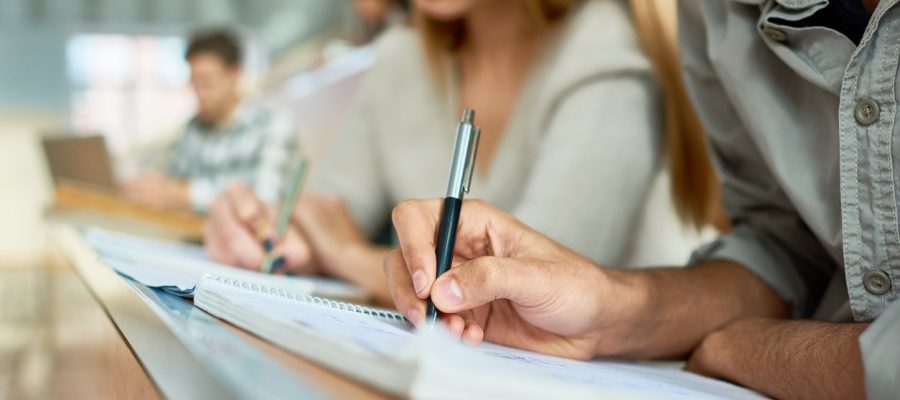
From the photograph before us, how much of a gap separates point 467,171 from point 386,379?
0.21 meters

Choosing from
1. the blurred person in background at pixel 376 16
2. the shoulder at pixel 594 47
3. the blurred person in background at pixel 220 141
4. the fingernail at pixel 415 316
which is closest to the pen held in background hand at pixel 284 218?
the shoulder at pixel 594 47

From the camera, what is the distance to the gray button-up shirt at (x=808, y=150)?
0.45 m

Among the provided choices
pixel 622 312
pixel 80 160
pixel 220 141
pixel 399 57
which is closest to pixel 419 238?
pixel 622 312

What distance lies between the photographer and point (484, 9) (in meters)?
0.93

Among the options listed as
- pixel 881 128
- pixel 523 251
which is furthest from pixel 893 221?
pixel 523 251

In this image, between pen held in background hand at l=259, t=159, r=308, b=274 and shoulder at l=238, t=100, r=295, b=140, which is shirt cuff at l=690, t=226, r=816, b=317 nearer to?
pen held in background hand at l=259, t=159, r=308, b=274

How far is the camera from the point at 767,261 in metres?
0.60

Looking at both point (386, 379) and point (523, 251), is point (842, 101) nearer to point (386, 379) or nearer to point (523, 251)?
point (523, 251)

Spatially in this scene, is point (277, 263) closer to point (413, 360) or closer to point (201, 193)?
point (413, 360)

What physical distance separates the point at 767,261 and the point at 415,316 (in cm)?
27

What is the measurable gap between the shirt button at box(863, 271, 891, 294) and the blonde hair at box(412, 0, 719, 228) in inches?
13.0

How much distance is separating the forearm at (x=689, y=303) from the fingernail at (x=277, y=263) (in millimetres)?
315

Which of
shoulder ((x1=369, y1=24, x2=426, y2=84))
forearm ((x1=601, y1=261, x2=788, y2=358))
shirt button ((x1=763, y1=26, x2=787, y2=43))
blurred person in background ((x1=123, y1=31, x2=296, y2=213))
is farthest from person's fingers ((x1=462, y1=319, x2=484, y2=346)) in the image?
blurred person in background ((x1=123, y1=31, x2=296, y2=213))

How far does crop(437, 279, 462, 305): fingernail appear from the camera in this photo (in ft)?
1.33
